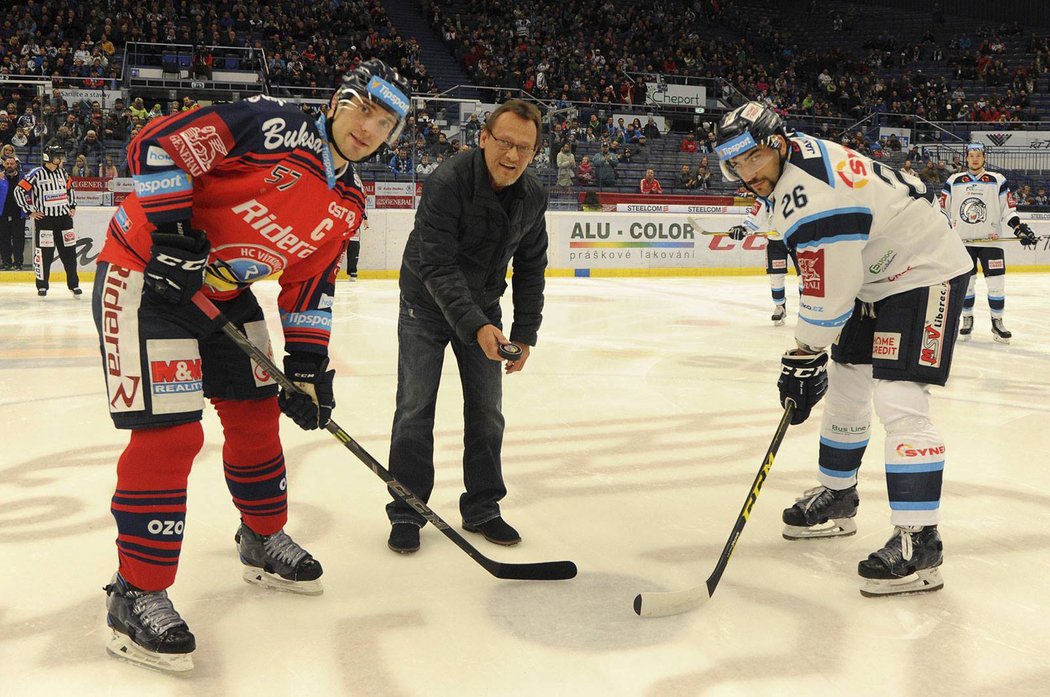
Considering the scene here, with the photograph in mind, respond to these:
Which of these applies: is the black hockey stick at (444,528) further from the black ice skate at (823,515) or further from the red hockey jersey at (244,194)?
the black ice skate at (823,515)

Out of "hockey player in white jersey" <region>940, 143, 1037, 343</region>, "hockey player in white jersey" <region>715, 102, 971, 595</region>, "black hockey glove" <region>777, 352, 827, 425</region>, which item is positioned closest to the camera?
"hockey player in white jersey" <region>715, 102, 971, 595</region>

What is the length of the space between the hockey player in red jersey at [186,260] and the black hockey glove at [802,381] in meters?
1.32

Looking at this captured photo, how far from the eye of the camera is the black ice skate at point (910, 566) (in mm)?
2518

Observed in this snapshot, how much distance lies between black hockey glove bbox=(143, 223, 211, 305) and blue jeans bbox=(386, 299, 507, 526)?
36.3 inches

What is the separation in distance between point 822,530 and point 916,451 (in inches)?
22.3

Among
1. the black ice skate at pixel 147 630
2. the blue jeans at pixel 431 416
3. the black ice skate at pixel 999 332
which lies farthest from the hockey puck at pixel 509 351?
the black ice skate at pixel 999 332

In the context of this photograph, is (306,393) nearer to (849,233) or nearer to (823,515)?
(849,233)

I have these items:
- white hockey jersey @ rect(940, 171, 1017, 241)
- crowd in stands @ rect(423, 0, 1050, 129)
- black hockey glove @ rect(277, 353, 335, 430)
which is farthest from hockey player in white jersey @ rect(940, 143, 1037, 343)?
crowd in stands @ rect(423, 0, 1050, 129)

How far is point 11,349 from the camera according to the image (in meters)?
6.47

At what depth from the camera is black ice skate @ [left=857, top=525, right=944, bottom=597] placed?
2.52 m

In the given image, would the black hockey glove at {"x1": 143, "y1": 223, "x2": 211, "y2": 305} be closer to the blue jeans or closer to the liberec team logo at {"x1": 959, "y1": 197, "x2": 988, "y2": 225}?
the blue jeans

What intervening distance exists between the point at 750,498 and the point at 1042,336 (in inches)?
259

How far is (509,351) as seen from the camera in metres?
2.54

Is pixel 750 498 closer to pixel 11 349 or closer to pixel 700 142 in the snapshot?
pixel 11 349
